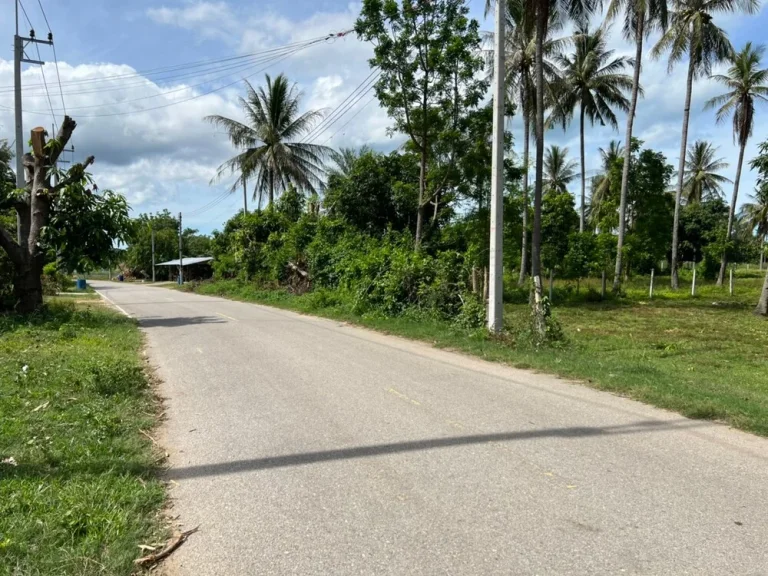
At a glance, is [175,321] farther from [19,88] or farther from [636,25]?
[636,25]

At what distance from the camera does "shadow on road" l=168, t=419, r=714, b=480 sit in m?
4.74

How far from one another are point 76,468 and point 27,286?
44.2 feet

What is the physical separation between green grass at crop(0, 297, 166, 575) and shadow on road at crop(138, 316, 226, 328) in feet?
23.7

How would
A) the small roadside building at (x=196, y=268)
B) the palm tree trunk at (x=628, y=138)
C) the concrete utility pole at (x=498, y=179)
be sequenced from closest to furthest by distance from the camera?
the concrete utility pole at (x=498, y=179), the palm tree trunk at (x=628, y=138), the small roadside building at (x=196, y=268)

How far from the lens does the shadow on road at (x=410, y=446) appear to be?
15.5 ft

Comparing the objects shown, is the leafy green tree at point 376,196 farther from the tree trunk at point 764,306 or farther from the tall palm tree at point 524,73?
the tree trunk at point 764,306

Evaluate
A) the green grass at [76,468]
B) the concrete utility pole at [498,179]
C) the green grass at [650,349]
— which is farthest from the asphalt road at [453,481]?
the concrete utility pole at [498,179]

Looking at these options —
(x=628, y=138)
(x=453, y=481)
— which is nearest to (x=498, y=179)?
(x=453, y=481)

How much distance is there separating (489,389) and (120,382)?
4.83 metres

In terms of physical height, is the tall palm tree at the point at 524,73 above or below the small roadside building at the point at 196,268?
above

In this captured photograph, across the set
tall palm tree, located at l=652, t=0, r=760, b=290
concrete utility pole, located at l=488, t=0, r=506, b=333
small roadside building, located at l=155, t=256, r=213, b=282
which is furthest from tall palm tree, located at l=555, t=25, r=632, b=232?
small roadside building, located at l=155, t=256, r=213, b=282

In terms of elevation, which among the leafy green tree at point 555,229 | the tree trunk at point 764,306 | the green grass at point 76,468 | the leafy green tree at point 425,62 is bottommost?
the green grass at point 76,468

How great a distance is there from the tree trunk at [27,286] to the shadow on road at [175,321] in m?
2.82

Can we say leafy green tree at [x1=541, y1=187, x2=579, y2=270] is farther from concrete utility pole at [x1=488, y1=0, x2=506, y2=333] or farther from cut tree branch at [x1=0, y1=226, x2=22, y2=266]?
cut tree branch at [x1=0, y1=226, x2=22, y2=266]
